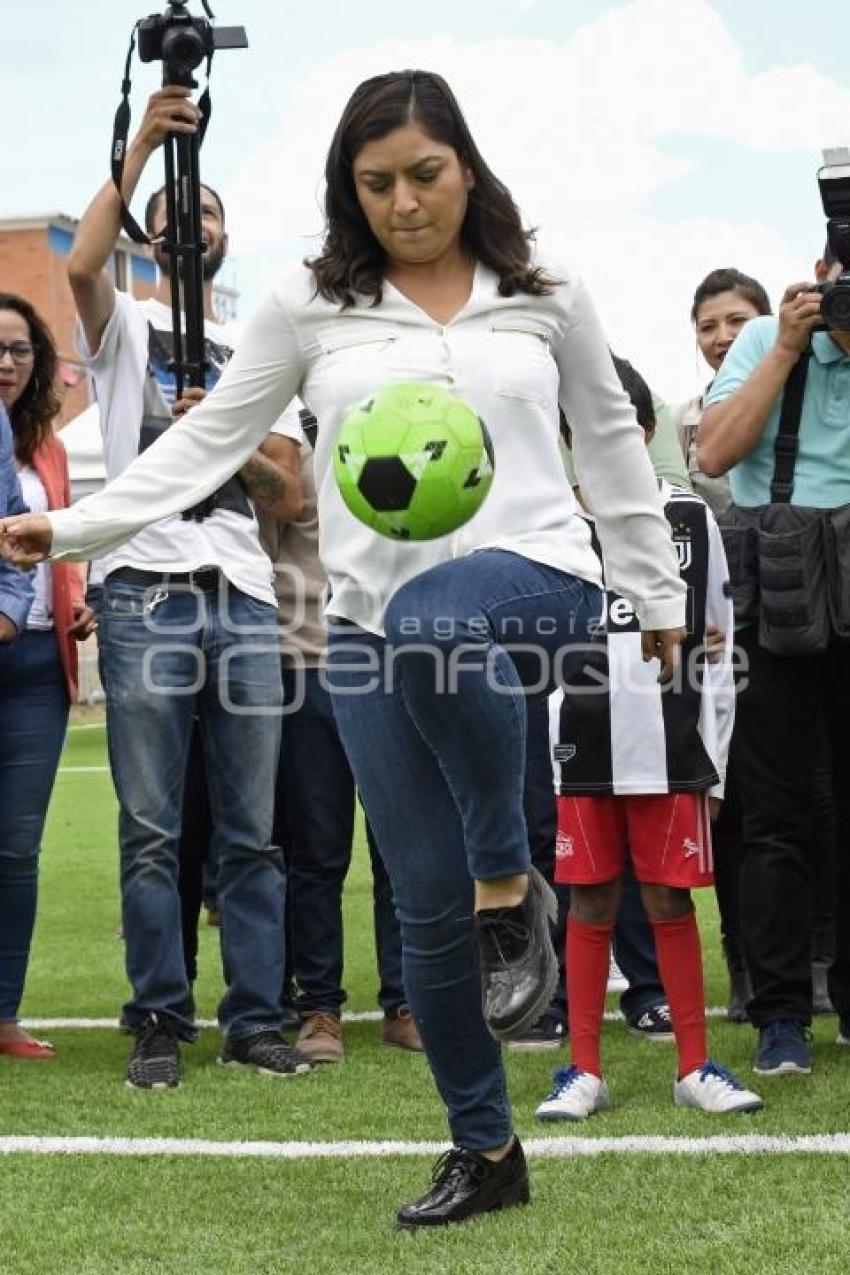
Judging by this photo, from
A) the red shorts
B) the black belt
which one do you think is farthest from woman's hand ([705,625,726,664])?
the black belt

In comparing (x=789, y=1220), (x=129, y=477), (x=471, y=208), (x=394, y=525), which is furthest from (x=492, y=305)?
(x=789, y=1220)

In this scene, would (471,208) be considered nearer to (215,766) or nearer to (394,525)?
(394,525)

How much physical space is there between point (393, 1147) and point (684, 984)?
94cm

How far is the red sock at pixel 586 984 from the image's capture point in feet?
16.9

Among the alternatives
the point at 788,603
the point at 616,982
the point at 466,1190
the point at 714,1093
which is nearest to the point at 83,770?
the point at 616,982

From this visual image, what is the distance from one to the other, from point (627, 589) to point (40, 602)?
2.70 meters

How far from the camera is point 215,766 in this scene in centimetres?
594

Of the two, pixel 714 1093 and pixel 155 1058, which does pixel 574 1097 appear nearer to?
pixel 714 1093

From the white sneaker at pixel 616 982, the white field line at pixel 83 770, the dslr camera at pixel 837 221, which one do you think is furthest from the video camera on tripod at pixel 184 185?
the white field line at pixel 83 770

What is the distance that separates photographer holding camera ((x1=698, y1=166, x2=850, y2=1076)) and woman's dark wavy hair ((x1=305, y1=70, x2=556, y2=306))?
1755 mm

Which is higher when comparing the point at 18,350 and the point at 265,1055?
the point at 18,350

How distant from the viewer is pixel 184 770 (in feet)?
19.1

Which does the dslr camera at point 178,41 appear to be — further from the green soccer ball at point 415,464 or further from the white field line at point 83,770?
the white field line at point 83,770

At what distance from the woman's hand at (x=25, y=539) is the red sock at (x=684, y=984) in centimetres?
219
